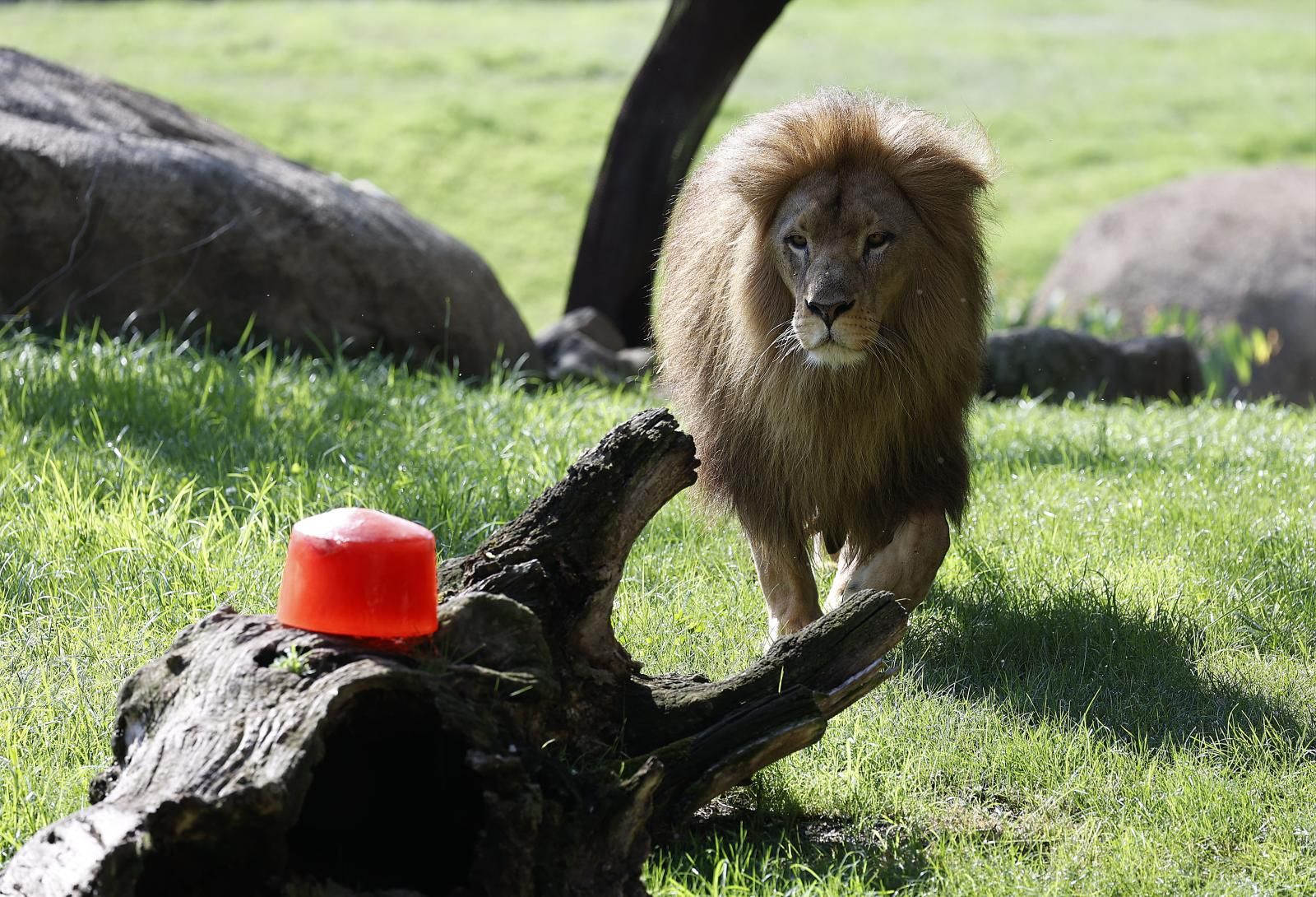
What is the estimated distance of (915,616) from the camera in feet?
13.8

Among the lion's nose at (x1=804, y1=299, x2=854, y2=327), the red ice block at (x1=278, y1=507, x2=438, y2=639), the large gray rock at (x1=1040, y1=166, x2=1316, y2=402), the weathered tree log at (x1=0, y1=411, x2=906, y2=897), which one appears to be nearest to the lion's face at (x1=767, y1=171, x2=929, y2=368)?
the lion's nose at (x1=804, y1=299, x2=854, y2=327)

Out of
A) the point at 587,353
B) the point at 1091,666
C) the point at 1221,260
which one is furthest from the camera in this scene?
the point at 1221,260

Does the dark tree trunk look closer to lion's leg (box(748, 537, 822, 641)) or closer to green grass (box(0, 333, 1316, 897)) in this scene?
green grass (box(0, 333, 1316, 897))

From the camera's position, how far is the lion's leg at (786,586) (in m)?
4.00

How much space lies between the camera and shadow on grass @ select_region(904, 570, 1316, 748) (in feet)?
11.3

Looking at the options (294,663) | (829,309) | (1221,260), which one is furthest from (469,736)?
(1221,260)

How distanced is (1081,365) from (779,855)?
614 cm

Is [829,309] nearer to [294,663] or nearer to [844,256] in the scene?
[844,256]

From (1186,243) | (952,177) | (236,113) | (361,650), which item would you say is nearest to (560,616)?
(361,650)

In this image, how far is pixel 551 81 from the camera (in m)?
22.6

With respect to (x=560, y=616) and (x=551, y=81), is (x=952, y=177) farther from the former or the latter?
(x=551, y=81)

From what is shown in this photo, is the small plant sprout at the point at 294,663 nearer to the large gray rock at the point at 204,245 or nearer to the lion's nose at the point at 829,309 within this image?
the lion's nose at the point at 829,309

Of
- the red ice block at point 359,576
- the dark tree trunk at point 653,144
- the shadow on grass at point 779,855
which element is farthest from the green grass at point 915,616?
the dark tree trunk at point 653,144

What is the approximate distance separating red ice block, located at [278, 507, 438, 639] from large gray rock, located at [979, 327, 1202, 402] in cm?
614
